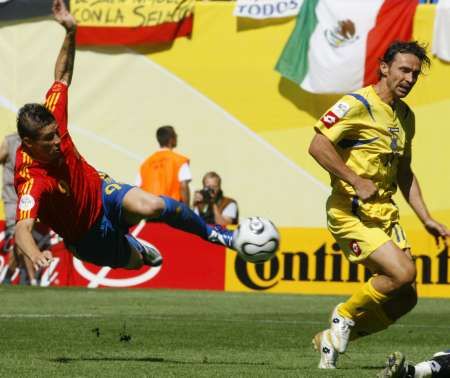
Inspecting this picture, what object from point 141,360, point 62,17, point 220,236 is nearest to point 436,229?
point 220,236

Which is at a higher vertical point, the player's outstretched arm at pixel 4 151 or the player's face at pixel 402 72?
the player's face at pixel 402 72

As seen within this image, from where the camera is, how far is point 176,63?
72.3ft

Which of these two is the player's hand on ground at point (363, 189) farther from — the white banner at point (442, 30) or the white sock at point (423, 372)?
the white banner at point (442, 30)

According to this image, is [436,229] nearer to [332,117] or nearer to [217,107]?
[332,117]

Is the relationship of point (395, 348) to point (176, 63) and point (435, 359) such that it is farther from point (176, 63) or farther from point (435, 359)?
point (176, 63)

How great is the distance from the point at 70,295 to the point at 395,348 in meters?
6.63

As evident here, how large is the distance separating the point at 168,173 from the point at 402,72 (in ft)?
32.8

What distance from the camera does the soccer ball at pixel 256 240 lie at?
9727 mm

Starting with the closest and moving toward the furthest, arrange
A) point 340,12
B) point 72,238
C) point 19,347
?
point 72,238 → point 19,347 → point 340,12

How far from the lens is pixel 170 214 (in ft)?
32.7

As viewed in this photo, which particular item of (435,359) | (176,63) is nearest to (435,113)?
(176,63)

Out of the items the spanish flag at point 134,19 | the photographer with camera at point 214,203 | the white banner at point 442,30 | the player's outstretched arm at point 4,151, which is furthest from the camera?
the spanish flag at point 134,19

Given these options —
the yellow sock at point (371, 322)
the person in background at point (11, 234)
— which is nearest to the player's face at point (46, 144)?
the yellow sock at point (371, 322)

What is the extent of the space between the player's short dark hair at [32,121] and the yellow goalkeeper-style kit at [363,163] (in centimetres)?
195
